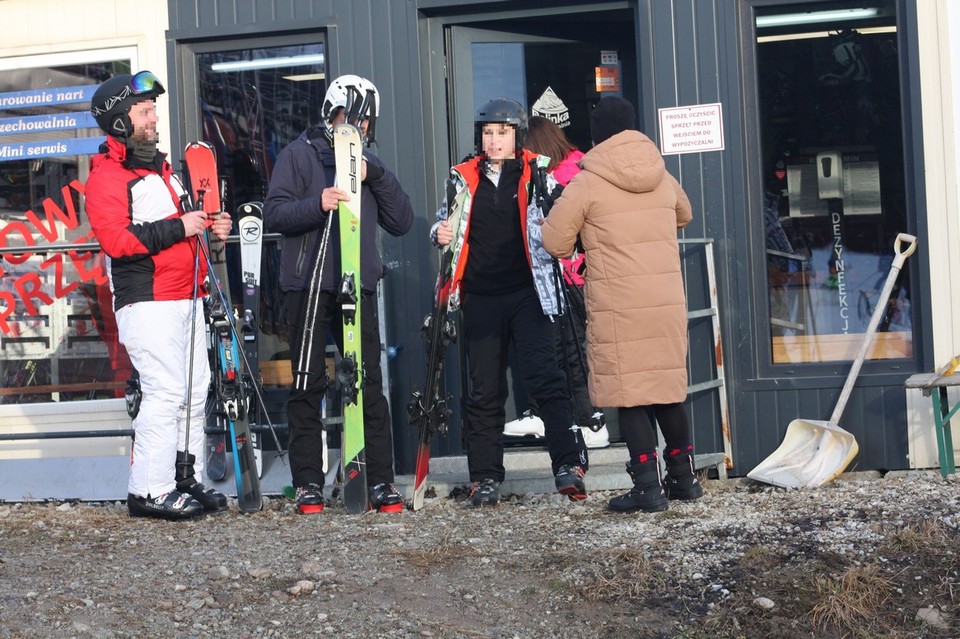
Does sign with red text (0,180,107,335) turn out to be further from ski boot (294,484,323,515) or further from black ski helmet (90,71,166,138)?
ski boot (294,484,323,515)

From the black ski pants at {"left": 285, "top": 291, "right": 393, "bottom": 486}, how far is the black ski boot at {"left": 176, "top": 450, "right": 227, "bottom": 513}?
400 millimetres

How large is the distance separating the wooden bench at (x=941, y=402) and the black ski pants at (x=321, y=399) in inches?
100

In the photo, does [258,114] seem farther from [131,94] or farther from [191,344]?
[191,344]

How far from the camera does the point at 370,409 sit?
18.4ft

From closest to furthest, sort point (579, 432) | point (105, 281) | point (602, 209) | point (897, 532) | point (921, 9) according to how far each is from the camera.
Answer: point (897, 532) < point (602, 209) < point (579, 432) < point (921, 9) < point (105, 281)

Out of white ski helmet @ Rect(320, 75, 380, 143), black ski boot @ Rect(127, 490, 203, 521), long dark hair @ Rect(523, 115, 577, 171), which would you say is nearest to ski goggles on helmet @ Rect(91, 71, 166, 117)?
white ski helmet @ Rect(320, 75, 380, 143)

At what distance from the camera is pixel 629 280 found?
5.27 metres

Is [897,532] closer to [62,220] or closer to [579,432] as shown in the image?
[579,432]

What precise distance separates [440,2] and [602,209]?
6.40ft

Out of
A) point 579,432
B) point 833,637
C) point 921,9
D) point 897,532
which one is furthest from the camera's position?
point 921,9

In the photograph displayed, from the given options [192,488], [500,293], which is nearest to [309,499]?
[192,488]

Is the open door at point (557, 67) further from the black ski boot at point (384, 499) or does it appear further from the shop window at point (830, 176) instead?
the black ski boot at point (384, 499)

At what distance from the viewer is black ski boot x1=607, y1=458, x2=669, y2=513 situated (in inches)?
209

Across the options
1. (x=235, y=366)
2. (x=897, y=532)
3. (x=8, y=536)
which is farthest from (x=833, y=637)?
(x=8, y=536)
